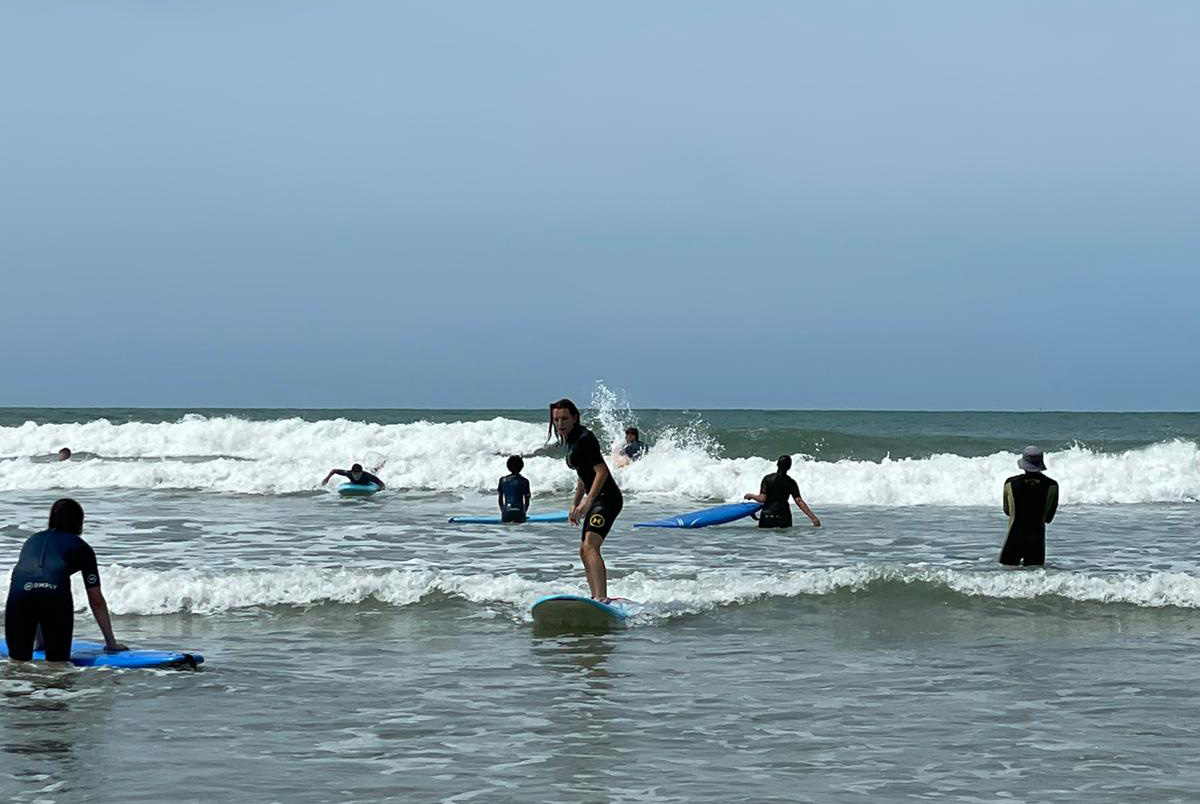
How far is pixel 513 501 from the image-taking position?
2020 centimetres

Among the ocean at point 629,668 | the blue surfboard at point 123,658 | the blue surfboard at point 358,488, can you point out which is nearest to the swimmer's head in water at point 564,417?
the ocean at point 629,668

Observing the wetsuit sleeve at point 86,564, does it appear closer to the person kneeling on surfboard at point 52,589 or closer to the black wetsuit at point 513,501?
the person kneeling on surfboard at point 52,589

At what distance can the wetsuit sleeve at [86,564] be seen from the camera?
29.9ft

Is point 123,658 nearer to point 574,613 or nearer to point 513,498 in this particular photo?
point 574,613

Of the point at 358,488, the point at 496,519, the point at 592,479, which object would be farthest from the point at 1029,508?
the point at 358,488

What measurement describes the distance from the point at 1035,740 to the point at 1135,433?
57.6 m

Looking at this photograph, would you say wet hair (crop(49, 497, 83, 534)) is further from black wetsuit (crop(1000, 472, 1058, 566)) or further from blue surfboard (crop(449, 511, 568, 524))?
blue surfboard (crop(449, 511, 568, 524))

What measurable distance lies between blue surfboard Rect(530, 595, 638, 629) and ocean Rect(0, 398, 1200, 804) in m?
0.22

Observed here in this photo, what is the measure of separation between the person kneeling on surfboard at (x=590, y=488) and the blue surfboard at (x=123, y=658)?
3.25 metres

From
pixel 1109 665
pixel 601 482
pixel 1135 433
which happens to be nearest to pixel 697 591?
pixel 601 482

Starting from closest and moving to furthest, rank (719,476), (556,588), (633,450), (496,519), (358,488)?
(556,588) < (496,519) < (358,488) < (633,450) < (719,476)

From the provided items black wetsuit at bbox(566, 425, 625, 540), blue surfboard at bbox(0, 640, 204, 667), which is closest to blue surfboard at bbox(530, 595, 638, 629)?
black wetsuit at bbox(566, 425, 625, 540)

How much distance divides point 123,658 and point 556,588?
4.53 m

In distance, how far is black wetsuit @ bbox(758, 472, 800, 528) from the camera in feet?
62.5
